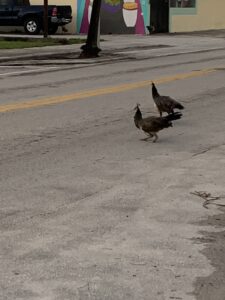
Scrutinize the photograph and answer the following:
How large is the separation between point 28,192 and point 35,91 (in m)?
8.06

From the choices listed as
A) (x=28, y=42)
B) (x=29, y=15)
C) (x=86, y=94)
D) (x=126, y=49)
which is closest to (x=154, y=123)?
(x=86, y=94)

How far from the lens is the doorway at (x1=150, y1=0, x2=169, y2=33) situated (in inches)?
1617

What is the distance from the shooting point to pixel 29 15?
36.8m

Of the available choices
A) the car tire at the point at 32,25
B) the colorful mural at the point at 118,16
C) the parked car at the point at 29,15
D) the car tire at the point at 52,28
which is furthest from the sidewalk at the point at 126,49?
the car tire at the point at 32,25

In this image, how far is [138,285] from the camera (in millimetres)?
4418

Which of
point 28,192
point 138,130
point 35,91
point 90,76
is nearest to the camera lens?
point 28,192

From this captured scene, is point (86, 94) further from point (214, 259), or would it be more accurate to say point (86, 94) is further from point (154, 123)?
point (214, 259)

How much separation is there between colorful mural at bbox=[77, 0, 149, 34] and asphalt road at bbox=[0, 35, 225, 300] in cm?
2634

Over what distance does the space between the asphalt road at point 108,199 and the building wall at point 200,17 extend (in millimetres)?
29921

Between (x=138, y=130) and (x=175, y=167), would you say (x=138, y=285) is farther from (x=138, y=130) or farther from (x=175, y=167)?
(x=138, y=130)

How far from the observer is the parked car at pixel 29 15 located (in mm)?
36062

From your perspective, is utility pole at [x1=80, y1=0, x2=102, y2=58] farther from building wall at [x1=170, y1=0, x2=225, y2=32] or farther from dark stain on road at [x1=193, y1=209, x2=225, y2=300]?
building wall at [x1=170, y1=0, x2=225, y2=32]

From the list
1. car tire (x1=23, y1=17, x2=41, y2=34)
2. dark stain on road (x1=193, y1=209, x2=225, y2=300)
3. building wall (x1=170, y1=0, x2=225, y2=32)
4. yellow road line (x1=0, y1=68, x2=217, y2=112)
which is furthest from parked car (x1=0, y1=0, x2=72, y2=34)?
dark stain on road (x1=193, y1=209, x2=225, y2=300)

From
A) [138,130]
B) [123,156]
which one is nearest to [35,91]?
[138,130]
